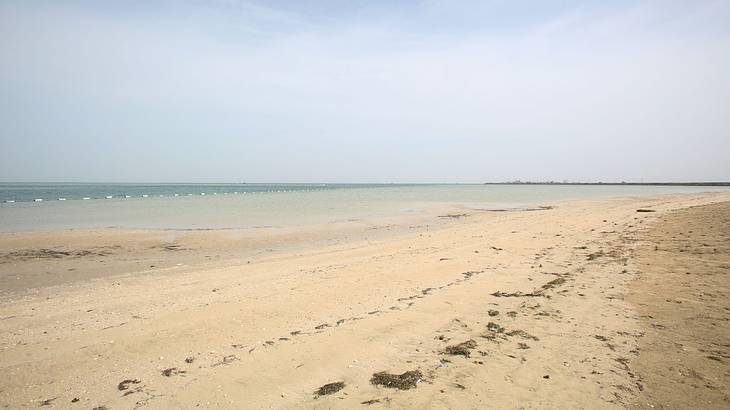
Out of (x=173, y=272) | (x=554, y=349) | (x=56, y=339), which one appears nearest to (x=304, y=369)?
(x=554, y=349)

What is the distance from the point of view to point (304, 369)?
425 centimetres

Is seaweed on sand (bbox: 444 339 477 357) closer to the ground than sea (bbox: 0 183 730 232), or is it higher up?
higher up

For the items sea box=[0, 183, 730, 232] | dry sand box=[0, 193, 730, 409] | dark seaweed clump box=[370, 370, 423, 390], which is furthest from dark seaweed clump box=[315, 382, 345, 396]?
sea box=[0, 183, 730, 232]

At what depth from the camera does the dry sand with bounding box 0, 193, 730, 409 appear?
3818mm

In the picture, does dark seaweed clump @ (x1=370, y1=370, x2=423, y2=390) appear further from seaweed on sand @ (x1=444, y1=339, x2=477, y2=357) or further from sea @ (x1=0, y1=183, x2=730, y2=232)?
sea @ (x1=0, y1=183, x2=730, y2=232)

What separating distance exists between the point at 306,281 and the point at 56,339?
4195mm

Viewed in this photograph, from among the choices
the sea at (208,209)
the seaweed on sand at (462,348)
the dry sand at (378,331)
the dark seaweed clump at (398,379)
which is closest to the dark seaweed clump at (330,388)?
the dry sand at (378,331)

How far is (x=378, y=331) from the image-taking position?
532 cm

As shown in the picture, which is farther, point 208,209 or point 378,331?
point 208,209

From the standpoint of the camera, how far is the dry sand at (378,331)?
382cm

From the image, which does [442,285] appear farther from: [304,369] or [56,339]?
[56,339]

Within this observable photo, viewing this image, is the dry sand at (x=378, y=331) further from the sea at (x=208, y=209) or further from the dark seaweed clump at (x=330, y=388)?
the sea at (x=208, y=209)

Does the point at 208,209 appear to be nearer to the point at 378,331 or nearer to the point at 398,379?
the point at 378,331

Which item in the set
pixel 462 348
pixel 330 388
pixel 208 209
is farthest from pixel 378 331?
pixel 208 209
